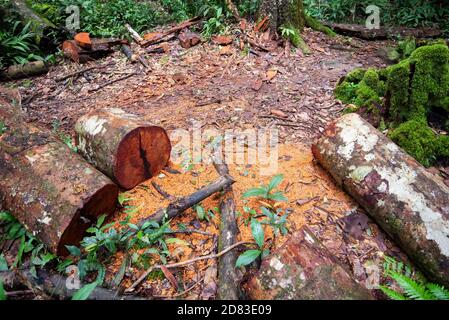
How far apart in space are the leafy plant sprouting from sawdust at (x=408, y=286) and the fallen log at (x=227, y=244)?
3.57 feet

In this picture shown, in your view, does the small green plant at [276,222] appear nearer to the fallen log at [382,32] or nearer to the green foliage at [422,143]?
the green foliage at [422,143]

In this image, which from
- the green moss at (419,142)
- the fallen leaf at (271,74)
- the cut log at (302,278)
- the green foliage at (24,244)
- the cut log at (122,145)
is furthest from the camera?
the fallen leaf at (271,74)

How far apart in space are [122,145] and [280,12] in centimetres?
515

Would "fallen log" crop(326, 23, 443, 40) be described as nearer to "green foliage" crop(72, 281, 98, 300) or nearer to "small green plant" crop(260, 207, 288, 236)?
"small green plant" crop(260, 207, 288, 236)

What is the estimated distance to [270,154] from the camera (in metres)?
3.82

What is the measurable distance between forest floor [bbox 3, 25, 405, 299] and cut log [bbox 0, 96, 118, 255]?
41 centimetres

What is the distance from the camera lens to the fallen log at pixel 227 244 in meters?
2.31

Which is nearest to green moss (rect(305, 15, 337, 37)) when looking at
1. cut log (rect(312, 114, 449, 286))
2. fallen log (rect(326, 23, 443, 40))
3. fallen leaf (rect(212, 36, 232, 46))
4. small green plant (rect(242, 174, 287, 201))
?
fallen log (rect(326, 23, 443, 40))

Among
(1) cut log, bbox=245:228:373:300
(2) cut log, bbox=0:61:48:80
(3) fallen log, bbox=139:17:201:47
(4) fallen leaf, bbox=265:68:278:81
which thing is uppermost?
(3) fallen log, bbox=139:17:201:47

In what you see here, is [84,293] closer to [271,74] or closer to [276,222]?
[276,222]

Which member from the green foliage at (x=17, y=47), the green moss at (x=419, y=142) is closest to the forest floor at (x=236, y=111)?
the green foliage at (x=17, y=47)

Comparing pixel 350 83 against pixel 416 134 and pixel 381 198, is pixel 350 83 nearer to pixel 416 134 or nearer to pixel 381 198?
pixel 416 134

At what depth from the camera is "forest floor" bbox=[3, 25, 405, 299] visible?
2769 mm

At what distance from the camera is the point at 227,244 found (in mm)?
2674
